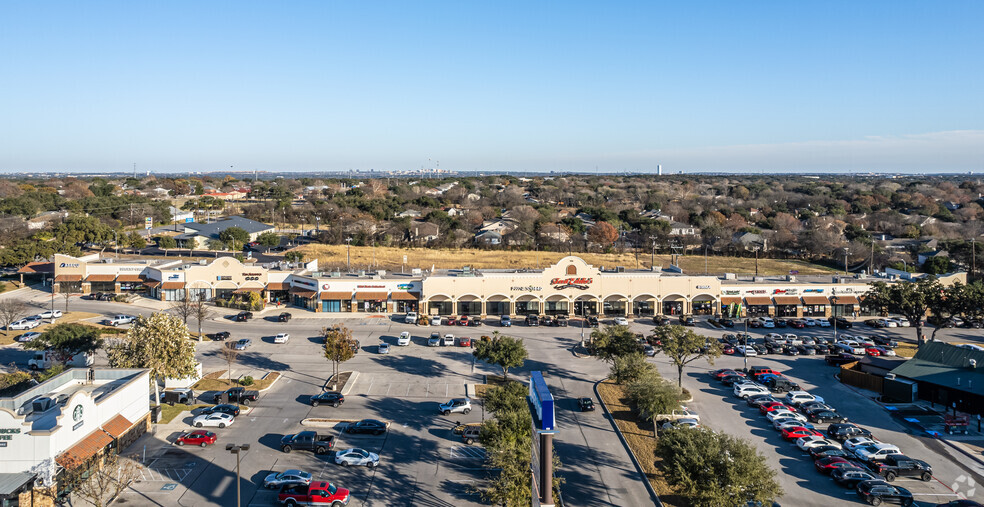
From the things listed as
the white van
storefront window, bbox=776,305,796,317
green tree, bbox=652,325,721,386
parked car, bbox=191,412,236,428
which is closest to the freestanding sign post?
parked car, bbox=191,412,236,428

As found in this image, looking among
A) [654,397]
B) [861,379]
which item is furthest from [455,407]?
[861,379]

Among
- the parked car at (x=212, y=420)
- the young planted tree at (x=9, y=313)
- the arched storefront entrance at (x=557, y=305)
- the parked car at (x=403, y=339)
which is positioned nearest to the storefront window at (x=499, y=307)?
the arched storefront entrance at (x=557, y=305)

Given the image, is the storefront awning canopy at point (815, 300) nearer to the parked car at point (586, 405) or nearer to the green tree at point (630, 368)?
the green tree at point (630, 368)

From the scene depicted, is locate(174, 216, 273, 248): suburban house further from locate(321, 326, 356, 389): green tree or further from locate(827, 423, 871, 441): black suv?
locate(827, 423, 871, 441): black suv

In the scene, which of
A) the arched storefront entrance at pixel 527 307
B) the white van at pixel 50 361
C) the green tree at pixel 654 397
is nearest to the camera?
the green tree at pixel 654 397

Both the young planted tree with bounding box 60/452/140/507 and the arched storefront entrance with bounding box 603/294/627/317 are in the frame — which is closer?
the young planted tree with bounding box 60/452/140/507

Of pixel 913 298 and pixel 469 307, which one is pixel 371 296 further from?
pixel 913 298
